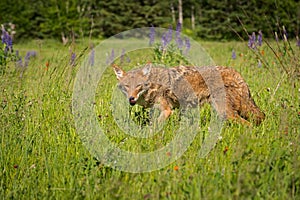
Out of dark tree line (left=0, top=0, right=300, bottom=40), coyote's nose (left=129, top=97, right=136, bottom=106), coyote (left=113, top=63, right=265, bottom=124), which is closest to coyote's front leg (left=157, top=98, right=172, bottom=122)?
coyote (left=113, top=63, right=265, bottom=124)

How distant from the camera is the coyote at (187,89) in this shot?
185 inches

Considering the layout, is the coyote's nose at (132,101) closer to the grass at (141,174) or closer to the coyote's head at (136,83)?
the coyote's head at (136,83)

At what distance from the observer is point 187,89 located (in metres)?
4.96

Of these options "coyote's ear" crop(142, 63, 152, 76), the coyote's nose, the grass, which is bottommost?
the grass

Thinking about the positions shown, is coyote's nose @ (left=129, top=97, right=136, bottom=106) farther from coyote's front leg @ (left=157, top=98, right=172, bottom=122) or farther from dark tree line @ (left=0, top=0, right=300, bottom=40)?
dark tree line @ (left=0, top=0, right=300, bottom=40)

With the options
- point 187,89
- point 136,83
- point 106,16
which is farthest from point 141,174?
point 106,16

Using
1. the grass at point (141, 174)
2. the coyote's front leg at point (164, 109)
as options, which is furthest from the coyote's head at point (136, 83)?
the grass at point (141, 174)

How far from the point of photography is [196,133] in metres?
3.88

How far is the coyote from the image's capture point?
185 inches

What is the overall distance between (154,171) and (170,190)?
409 millimetres

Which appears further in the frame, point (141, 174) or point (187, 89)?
point (187, 89)

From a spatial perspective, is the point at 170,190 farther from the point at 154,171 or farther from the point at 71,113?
the point at 71,113

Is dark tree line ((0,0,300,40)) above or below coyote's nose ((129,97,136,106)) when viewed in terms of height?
above

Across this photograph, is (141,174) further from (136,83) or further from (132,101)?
(136,83)
